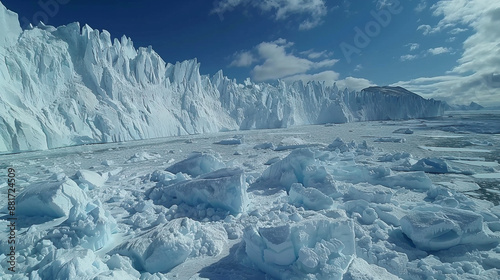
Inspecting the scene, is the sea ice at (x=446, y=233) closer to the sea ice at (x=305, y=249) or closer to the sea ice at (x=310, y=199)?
the sea ice at (x=305, y=249)

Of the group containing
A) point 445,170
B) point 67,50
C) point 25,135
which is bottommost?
point 445,170

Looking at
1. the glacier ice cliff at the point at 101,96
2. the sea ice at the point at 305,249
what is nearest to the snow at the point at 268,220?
the sea ice at the point at 305,249

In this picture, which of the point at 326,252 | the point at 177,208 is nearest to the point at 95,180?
the point at 177,208

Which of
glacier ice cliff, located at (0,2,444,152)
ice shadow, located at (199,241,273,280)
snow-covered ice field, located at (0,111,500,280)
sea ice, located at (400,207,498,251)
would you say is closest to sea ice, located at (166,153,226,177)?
snow-covered ice field, located at (0,111,500,280)

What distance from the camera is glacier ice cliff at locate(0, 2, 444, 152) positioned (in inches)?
596

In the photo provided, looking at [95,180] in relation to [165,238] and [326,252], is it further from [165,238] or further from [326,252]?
[326,252]

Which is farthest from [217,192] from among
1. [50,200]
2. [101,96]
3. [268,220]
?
[101,96]

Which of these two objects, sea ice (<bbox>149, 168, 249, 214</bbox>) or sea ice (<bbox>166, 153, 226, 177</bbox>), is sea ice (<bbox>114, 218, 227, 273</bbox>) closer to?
sea ice (<bbox>149, 168, 249, 214</bbox>)

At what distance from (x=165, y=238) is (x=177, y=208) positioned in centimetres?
143

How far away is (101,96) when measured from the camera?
2031cm

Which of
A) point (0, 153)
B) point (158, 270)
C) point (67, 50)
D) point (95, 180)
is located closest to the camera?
point (158, 270)

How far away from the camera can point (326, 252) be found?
2160 millimetres

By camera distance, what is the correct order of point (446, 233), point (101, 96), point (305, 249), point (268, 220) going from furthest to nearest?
1. point (101, 96)
2. point (268, 220)
3. point (446, 233)
4. point (305, 249)

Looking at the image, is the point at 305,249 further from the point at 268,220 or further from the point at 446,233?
the point at 446,233
